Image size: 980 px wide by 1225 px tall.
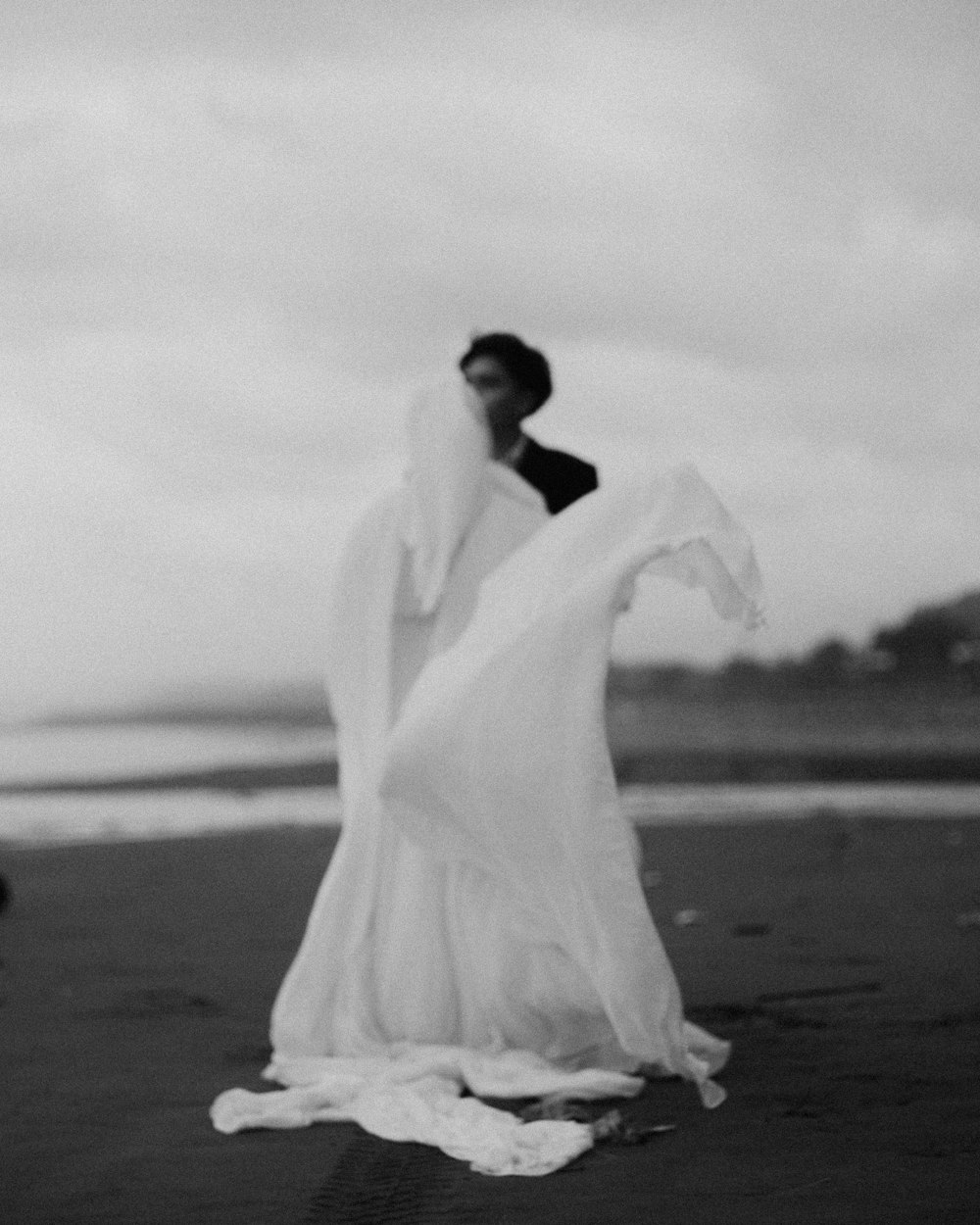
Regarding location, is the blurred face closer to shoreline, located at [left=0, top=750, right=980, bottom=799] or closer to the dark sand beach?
the dark sand beach

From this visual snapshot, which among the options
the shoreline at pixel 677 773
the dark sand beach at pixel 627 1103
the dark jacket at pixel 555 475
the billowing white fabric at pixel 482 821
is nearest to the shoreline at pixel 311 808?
the shoreline at pixel 677 773

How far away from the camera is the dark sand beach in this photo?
3947mm

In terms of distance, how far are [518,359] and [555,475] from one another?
1.49 feet

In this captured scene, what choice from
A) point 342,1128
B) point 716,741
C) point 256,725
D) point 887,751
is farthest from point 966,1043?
point 256,725

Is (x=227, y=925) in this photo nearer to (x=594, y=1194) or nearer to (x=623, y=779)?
(x=594, y=1194)

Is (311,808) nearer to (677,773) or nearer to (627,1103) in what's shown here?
(677,773)

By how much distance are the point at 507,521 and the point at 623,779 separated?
58.5 feet

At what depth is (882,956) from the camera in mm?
7523

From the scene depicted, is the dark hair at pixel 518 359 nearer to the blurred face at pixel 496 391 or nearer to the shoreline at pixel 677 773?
the blurred face at pixel 496 391

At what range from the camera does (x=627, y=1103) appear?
4.98 meters

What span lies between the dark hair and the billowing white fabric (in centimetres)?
23

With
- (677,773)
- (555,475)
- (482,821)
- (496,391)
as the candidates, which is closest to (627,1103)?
(482,821)

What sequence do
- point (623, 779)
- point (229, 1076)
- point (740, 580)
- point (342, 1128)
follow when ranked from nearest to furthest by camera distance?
point (342, 1128) < point (740, 580) < point (229, 1076) < point (623, 779)

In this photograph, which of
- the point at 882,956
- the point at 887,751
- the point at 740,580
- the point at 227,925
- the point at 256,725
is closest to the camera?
the point at 740,580
